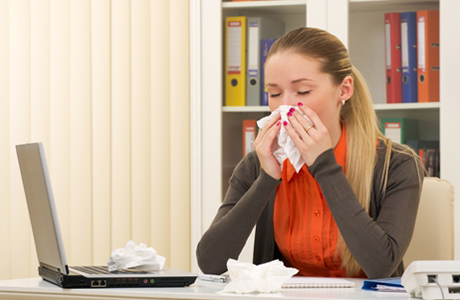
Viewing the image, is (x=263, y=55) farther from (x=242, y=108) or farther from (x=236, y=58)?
(x=242, y=108)

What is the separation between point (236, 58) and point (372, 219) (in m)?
1.30

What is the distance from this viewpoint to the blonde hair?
5.50 feet

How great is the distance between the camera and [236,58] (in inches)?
107

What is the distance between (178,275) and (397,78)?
1.61m

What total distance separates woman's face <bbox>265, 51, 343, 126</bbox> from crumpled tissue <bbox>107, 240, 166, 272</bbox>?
21.8 inches

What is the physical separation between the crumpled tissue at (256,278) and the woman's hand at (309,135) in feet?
1.57

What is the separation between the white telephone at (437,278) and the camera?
97cm

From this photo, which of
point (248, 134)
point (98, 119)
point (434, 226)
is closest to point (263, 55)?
point (248, 134)

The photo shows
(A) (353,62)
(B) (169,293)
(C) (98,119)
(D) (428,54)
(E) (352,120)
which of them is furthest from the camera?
(C) (98,119)

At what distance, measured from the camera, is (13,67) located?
2773 mm

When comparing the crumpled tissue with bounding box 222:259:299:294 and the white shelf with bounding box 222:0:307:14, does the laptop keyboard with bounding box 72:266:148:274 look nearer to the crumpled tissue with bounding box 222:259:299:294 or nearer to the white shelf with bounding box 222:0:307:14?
the crumpled tissue with bounding box 222:259:299:294

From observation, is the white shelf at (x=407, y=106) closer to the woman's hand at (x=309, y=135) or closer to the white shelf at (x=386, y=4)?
the white shelf at (x=386, y=4)

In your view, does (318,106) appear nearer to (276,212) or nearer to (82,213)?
(276,212)

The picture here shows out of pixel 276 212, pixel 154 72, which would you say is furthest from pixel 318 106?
pixel 154 72
